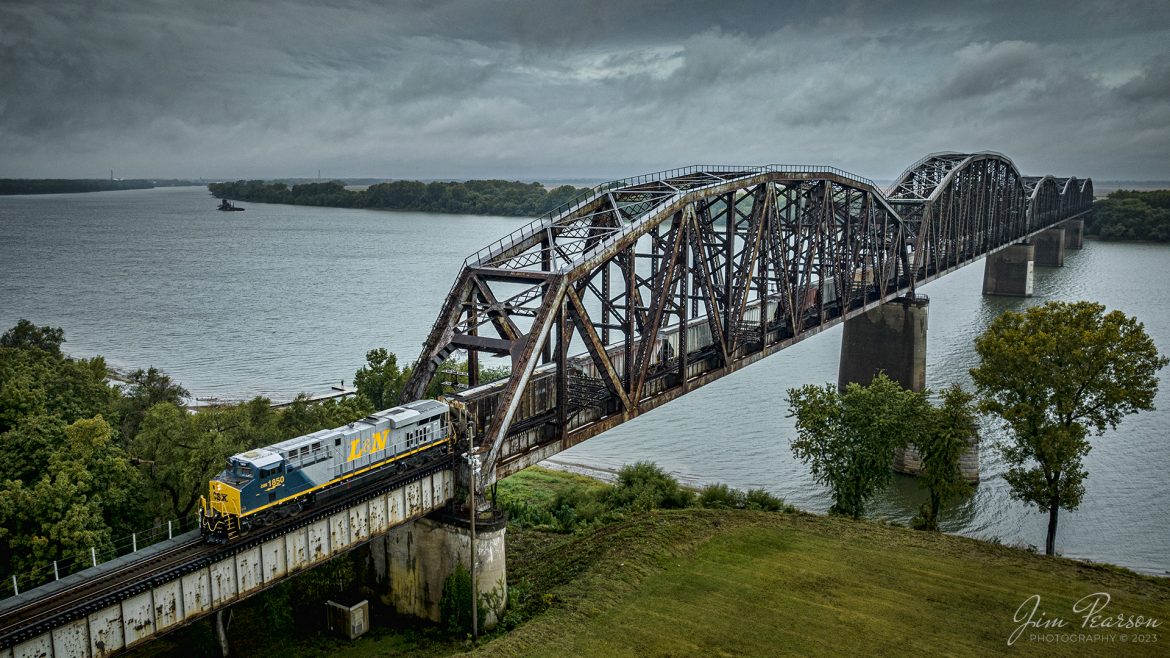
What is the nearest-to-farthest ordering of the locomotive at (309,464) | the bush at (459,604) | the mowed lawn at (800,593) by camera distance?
the locomotive at (309,464)
the mowed lawn at (800,593)
the bush at (459,604)

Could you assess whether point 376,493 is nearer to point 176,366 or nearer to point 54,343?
point 54,343

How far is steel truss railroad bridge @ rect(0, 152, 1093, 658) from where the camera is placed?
21.5 metres

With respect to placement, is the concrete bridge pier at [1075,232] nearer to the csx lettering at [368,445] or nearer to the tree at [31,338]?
the tree at [31,338]

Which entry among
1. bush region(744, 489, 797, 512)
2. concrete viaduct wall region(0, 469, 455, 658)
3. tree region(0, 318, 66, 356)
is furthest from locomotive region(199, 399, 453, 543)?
tree region(0, 318, 66, 356)

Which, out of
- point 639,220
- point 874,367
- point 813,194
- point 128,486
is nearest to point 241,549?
point 128,486

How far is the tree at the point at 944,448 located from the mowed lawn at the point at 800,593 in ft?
14.0

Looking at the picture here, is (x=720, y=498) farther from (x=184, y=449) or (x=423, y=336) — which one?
(x=423, y=336)

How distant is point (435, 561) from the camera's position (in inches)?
1187

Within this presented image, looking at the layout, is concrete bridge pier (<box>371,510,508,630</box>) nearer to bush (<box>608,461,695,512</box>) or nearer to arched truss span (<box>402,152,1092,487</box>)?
arched truss span (<box>402,152,1092,487</box>)

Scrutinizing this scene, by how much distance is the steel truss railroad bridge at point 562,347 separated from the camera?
21500mm

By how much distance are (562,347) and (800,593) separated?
12741mm

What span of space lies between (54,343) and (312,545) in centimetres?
4887

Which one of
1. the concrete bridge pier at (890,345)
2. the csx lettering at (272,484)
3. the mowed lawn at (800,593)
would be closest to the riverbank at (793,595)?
the mowed lawn at (800,593)

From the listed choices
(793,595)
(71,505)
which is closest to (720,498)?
(793,595)
